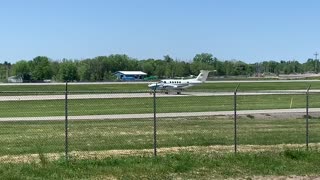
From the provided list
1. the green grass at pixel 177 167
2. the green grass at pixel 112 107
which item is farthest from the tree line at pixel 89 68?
the green grass at pixel 177 167

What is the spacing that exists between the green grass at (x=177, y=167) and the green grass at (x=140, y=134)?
144 inches

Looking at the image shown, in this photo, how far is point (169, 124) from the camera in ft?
82.1

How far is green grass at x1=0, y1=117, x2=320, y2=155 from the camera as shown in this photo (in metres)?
17.6

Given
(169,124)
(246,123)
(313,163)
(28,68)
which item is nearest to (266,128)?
(246,123)

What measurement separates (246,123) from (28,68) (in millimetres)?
155651

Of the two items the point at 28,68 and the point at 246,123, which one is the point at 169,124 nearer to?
the point at 246,123

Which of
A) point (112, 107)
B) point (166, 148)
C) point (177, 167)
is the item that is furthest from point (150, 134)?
point (112, 107)

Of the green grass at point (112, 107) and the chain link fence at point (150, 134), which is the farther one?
the green grass at point (112, 107)

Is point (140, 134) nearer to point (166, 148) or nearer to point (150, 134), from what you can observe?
point (150, 134)

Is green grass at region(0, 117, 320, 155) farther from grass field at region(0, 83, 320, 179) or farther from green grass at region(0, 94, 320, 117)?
green grass at region(0, 94, 320, 117)

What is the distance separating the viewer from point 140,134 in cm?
2083

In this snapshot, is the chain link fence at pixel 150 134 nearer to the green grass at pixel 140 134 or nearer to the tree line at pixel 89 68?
the green grass at pixel 140 134

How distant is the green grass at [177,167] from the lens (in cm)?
1146

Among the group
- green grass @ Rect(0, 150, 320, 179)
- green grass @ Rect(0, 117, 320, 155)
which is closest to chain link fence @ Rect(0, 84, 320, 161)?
green grass @ Rect(0, 117, 320, 155)
